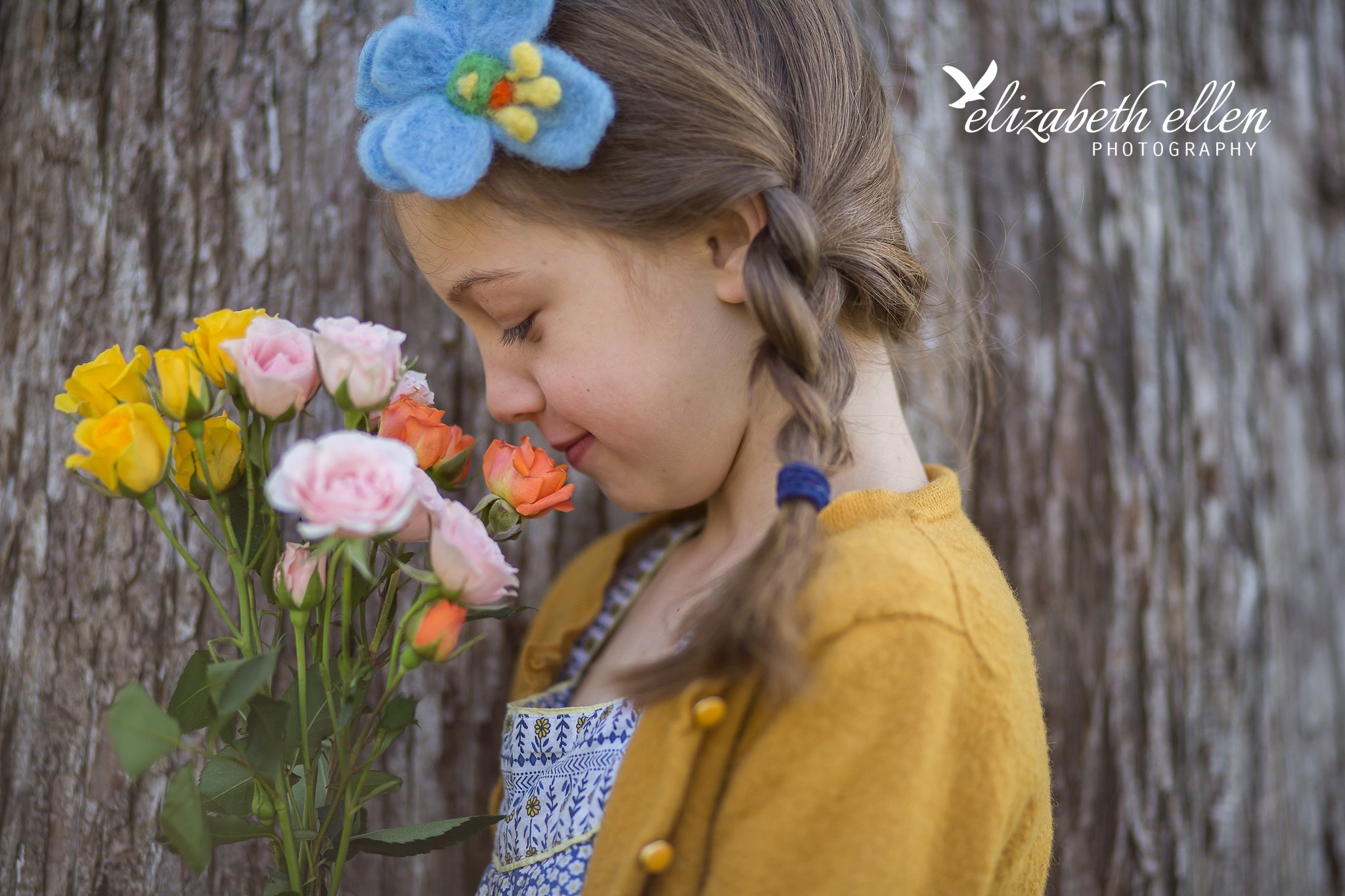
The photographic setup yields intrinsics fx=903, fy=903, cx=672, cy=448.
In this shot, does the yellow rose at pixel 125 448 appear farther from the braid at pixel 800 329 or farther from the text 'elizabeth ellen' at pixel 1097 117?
the text 'elizabeth ellen' at pixel 1097 117

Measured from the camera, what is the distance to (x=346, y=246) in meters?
1.21

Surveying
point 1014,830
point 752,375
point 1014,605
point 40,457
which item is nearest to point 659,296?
point 752,375

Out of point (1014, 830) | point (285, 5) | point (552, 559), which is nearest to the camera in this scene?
point (1014, 830)

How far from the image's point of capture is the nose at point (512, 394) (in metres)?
0.98

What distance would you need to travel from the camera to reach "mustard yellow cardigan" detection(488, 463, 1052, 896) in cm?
73

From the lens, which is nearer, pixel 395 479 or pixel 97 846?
pixel 395 479

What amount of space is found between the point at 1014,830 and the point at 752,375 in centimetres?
49

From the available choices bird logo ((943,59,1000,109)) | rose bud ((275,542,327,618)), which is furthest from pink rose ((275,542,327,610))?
bird logo ((943,59,1000,109))

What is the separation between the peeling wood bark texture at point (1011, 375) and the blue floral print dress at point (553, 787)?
0.81 ft

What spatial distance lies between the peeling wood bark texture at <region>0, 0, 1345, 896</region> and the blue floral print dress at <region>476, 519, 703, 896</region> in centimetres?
25

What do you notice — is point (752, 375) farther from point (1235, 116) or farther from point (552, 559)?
point (1235, 116)

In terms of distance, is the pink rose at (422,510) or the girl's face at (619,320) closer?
the pink rose at (422,510)

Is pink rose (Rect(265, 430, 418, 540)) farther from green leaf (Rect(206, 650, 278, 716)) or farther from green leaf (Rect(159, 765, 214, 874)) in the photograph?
green leaf (Rect(159, 765, 214, 874))

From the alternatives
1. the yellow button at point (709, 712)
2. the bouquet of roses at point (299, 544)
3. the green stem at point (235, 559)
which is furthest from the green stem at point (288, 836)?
the yellow button at point (709, 712)
